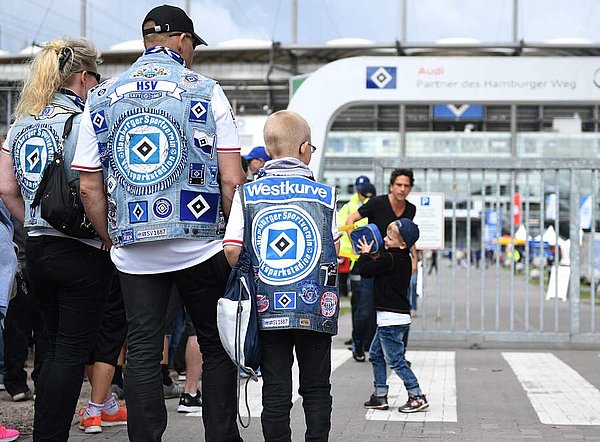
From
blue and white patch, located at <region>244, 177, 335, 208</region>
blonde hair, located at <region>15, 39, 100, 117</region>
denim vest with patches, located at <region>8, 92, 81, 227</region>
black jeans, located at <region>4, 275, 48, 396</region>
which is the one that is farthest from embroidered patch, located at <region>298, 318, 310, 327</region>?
black jeans, located at <region>4, 275, 48, 396</region>

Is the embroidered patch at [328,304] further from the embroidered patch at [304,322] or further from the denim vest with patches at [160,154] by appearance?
the denim vest with patches at [160,154]

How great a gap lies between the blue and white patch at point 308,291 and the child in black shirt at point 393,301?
98.6 inches

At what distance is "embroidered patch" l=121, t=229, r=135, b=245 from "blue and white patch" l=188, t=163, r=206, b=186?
32cm

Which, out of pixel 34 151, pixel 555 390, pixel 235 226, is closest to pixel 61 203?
pixel 34 151

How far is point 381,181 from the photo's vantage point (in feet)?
39.4

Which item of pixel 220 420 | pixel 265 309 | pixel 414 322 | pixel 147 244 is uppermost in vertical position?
pixel 147 244

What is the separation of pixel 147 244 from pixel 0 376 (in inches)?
183

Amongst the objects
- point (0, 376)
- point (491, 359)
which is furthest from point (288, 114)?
point (491, 359)

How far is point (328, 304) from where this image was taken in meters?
4.25

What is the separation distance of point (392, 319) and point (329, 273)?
2.51 metres

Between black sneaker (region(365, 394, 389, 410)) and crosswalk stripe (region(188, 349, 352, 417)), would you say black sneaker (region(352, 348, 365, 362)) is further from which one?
black sneaker (region(365, 394, 389, 410))

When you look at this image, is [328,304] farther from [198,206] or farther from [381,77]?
[381,77]

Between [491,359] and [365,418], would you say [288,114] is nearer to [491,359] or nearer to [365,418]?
[365,418]

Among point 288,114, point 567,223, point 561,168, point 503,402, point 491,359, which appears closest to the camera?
point 288,114
